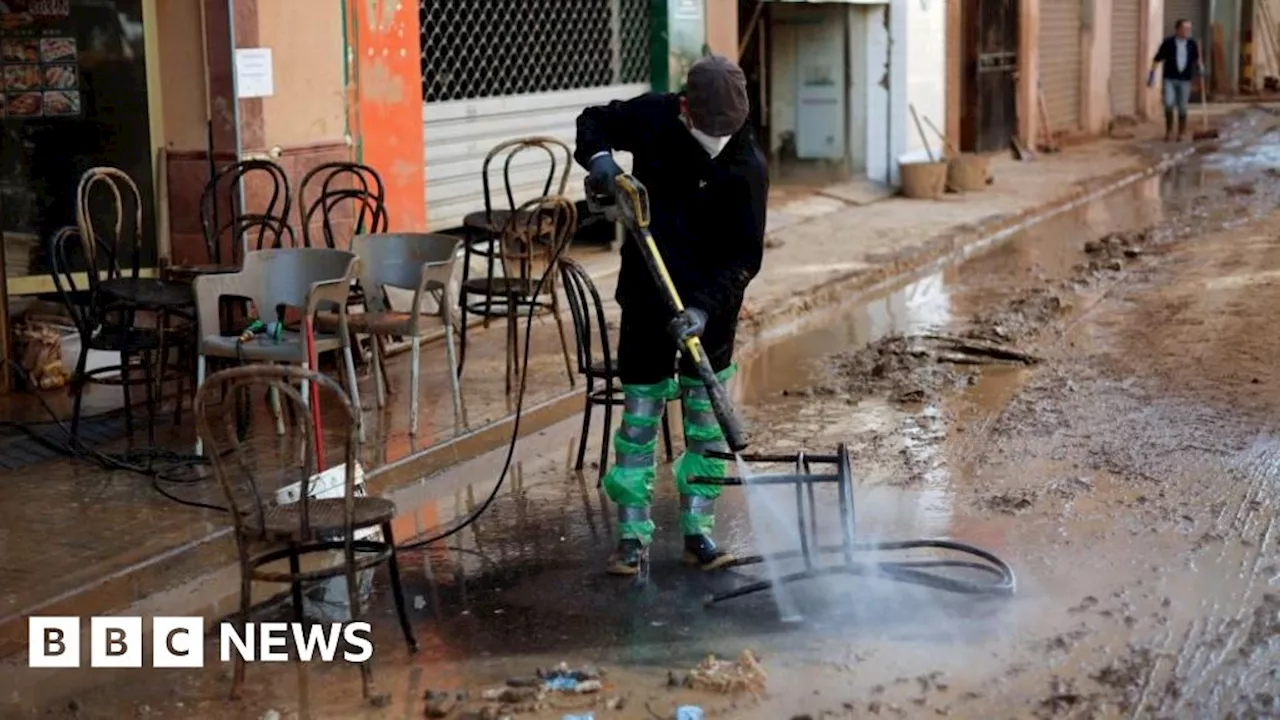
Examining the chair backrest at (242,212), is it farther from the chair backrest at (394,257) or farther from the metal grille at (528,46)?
the metal grille at (528,46)

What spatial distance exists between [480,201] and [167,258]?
3.10 m

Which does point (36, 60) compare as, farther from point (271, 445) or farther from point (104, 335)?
point (271, 445)

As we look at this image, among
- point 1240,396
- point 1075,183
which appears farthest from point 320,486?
point 1075,183

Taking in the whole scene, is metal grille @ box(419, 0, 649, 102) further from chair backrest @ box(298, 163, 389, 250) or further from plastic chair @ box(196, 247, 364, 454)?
plastic chair @ box(196, 247, 364, 454)

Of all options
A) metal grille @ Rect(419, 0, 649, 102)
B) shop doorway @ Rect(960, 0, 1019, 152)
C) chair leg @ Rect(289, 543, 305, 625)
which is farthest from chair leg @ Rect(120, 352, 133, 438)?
shop doorway @ Rect(960, 0, 1019, 152)

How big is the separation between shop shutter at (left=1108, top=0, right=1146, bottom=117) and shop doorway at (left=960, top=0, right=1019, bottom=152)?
6791mm

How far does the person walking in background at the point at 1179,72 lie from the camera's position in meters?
25.4

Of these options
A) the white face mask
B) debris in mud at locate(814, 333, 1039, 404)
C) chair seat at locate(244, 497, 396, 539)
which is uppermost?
the white face mask

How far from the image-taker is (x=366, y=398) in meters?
8.47

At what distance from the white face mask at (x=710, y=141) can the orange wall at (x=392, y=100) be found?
417cm

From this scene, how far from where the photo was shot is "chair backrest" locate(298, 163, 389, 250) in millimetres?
8641

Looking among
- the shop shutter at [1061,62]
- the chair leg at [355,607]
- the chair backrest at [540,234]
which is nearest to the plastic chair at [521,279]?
the chair backrest at [540,234]

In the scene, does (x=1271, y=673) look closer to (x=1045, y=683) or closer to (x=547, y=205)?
(x=1045, y=683)

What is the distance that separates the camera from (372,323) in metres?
7.56
